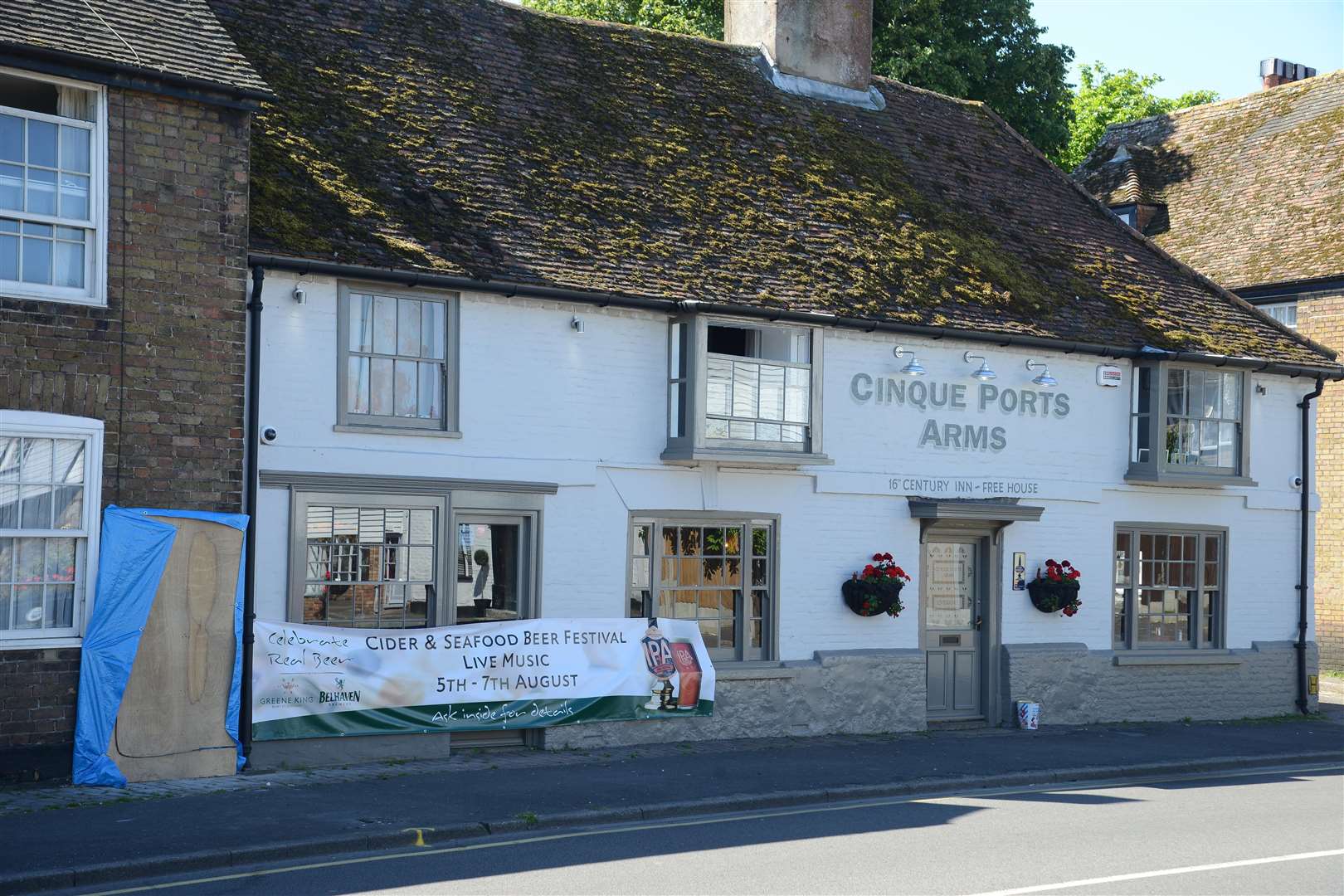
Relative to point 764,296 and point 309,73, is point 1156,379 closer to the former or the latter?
point 764,296

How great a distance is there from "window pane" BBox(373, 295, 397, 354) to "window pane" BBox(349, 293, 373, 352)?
5 centimetres

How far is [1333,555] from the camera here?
26328 mm

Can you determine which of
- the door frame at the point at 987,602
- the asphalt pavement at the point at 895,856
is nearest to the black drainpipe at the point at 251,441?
the asphalt pavement at the point at 895,856

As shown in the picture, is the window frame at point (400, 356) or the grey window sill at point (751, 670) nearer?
the window frame at point (400, 356)

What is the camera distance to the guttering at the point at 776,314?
1448 centimetres

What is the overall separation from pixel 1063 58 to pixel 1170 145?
2.99 m

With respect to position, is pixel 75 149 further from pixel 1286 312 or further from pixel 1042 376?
pixel 1286 312

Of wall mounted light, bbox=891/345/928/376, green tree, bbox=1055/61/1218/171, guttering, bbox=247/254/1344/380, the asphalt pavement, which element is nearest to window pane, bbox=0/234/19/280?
guttering, bbox=247/254/1344/380

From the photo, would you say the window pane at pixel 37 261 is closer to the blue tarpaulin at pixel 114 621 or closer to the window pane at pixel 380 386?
the blue tarpaulin at pixel 114 621

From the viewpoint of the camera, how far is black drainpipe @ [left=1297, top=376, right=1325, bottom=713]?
21.4 m

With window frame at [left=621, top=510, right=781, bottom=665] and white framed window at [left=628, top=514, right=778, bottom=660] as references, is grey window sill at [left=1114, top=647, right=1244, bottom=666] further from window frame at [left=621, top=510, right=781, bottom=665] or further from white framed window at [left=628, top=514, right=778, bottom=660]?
white framed window at [left=628, top=514, right=778, bottom=660]

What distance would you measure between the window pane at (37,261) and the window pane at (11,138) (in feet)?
2.28

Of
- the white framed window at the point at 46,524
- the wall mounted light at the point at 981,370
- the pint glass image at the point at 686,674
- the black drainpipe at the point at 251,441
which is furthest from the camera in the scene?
the wall mounted light at the point at 981,370

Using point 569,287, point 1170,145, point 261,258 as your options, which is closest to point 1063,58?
point 1170,145
